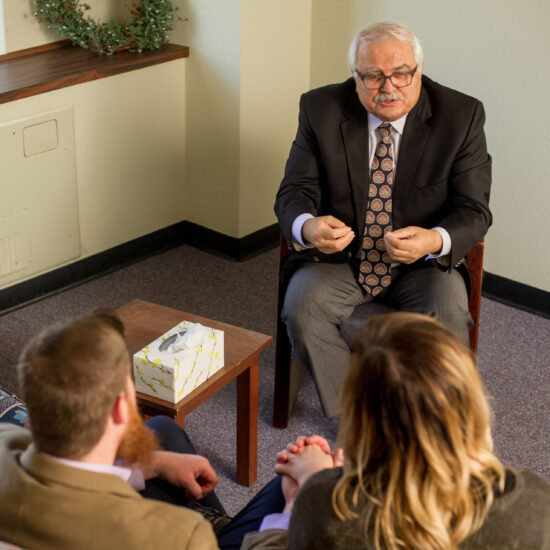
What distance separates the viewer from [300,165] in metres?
2.63

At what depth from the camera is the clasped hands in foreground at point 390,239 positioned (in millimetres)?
2385

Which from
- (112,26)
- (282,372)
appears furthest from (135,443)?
(112,26)

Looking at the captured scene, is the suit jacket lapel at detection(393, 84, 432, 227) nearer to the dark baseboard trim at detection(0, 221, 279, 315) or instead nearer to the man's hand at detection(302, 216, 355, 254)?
the man's hand at detection(302, 216, 355, 254)

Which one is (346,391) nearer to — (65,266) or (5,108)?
(5,108)

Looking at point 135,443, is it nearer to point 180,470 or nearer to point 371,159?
point 180,470

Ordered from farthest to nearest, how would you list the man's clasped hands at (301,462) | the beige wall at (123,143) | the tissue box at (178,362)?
the beige wall at (123,143) < the tissue box at (178,362) < the man's clasped hands at (301,462)

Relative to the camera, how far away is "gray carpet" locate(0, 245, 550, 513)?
103 inches

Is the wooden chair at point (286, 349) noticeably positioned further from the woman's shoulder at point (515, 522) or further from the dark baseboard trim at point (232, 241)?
the woman's shoulder at point (515, 522)

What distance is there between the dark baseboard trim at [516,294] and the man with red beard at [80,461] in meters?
2.34

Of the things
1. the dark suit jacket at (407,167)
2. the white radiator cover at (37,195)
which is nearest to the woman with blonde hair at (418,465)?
the dark suit jacket at (407,167)

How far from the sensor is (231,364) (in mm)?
2230

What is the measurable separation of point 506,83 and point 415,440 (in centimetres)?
227

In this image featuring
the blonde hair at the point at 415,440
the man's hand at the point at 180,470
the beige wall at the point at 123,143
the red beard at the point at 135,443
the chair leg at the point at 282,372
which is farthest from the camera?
the beige wall at the point at 123,143

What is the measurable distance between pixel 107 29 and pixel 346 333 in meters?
1.72
